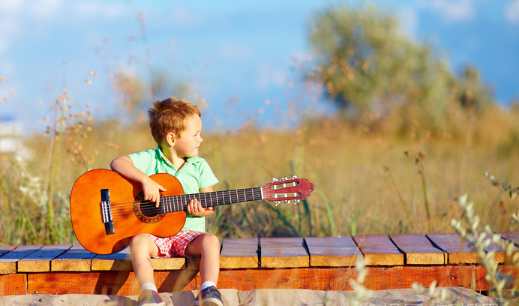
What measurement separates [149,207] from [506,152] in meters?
7.96

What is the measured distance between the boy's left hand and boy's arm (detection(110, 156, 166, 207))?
179mm

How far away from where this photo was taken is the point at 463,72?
1830 centimetres

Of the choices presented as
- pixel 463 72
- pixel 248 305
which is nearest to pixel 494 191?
pixel 248 305

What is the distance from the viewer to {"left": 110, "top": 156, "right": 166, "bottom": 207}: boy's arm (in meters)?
2.72

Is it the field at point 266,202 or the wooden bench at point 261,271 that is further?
the field at point 266,202

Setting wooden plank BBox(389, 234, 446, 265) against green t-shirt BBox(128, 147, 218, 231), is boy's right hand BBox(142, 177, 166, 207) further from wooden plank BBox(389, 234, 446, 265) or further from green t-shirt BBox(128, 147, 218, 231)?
wooden plank BBox(389, 234, 446, 265)

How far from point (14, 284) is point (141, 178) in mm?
1005

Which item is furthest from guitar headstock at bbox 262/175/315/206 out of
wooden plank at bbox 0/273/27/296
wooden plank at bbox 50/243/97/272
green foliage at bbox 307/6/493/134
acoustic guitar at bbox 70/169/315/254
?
green foliage at bbox 307/6/493/134

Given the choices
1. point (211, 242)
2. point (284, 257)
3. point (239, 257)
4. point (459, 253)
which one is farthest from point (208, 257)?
point (459, 253)

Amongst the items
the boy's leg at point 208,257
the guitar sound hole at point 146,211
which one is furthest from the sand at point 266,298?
the guitar sound hole at point 146,211

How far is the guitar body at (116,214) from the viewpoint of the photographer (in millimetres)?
2783

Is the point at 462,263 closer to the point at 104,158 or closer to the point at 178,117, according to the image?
the point at 178,117

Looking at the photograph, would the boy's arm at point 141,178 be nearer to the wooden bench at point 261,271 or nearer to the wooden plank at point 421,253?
the wooden bench at point 261,271

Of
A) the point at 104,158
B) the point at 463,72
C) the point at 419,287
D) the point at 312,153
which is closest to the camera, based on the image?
the point at 419,287
